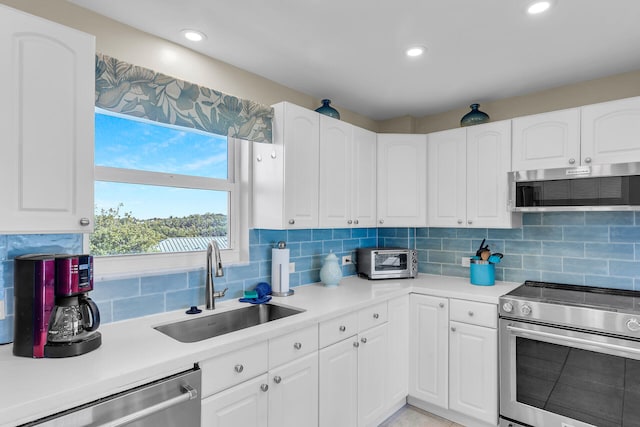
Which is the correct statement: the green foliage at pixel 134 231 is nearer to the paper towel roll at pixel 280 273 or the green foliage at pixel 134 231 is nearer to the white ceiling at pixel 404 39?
the paper towel roll at pixel 280 273

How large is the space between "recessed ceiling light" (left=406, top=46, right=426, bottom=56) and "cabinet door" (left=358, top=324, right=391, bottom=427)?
Answer: 5.69ft

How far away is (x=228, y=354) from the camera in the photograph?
1499 mm

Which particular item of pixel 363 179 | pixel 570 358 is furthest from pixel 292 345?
pixel 570 358

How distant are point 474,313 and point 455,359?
1.21ft

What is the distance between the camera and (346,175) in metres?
2.70

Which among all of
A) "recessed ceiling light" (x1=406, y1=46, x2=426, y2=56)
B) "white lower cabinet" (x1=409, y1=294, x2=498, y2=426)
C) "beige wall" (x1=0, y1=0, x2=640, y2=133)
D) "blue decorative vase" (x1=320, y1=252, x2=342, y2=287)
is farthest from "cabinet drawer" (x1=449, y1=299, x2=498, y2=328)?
"recessed ceiling light" (x1=406, y1=46, x2=426, y2=56)

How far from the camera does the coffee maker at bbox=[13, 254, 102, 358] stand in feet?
4.28

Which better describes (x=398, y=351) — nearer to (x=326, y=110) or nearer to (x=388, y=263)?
(x=388, y=263)

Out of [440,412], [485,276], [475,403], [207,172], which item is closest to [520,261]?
[485,276]

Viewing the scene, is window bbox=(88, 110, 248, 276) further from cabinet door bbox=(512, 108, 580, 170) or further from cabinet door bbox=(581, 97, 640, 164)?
cabinet door bbox=(581, 97, 640, 164)

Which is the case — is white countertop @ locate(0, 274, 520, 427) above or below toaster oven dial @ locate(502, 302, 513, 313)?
above

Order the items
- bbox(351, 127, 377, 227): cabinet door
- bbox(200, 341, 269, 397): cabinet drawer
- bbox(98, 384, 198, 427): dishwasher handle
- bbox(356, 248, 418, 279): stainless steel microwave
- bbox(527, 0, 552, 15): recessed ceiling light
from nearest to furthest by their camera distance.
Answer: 1. bbox(98, 384, 198, 427): dishwasher handle
2. bbox(200, 341, 269, 397): cabinet drawer
3. bbox(527, 0, 552, 15): recessed ceiling light
4. bbox(351, 127, 377, 227): cabinet door
5. bbox(356, 248, 418, 279): stainless steel microwave

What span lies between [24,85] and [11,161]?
10.7 inches

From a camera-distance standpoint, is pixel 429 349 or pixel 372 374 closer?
pixel 372 374
